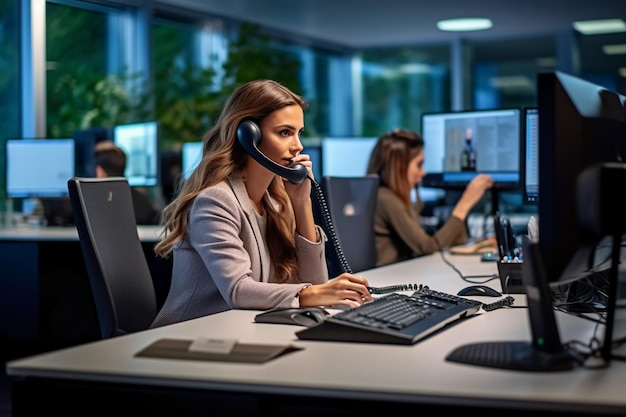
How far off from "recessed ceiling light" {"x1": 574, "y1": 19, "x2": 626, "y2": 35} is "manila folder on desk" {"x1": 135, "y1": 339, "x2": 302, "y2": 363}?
7.51 m

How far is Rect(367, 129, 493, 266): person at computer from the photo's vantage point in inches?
156

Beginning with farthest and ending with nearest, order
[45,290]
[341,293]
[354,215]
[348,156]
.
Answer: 1. [348,156]
2. [45,290]
3. [354,215]
4. [341,293]

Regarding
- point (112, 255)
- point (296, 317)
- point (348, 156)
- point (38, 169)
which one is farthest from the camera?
point (348, 156)

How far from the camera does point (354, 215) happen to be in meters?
3.75

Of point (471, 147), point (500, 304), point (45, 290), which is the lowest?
point (45, 290)

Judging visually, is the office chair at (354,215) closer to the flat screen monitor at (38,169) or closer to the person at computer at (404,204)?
the person at computer at (404,204)

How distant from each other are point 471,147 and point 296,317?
239cm

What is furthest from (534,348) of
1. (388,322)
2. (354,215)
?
(354,215)

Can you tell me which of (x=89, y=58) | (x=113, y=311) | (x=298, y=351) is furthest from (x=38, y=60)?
(x=298, y=351)

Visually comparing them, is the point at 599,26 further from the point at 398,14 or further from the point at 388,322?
the point at 388,322

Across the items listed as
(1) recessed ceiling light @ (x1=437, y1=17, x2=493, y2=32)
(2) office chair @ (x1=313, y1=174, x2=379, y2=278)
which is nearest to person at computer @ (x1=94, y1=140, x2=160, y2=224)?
(2) office chair @ (x1=313, y1=174, x2=379, y2=278)

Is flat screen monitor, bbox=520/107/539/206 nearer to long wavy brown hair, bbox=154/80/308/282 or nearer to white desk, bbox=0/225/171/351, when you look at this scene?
long wavy brown hair, bbox=154/80/308/282

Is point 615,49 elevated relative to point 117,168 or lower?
elevated

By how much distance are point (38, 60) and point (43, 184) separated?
1218mm
